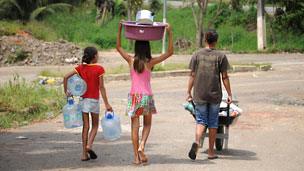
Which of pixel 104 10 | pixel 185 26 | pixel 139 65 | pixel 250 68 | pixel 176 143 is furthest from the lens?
pixel 104 10

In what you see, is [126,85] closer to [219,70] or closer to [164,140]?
[164,140]

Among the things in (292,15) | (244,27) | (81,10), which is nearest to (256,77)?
(292,15)

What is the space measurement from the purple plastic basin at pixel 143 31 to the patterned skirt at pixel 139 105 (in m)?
0.80

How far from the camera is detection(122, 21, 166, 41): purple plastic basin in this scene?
29.8 feet

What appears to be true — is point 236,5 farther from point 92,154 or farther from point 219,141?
point 92,154

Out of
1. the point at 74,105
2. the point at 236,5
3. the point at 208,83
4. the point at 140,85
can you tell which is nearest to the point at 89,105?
the point at 74,105

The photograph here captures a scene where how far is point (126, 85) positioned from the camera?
2166cm

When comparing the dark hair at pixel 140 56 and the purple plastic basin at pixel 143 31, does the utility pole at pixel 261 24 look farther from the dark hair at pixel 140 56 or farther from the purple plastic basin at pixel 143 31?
the purple plastic basin at pixel 143 31

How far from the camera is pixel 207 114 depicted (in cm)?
984

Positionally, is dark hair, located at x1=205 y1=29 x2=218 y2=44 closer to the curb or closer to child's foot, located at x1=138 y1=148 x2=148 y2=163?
child's foot, located at x1=138 y1=148 x2=148 y2=163

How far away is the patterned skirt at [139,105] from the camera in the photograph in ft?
30.6

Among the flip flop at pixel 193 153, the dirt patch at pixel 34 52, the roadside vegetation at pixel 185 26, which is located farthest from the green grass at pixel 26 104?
the roadside vegetation at pixel 185 26

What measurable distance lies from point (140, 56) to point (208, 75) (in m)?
1.06

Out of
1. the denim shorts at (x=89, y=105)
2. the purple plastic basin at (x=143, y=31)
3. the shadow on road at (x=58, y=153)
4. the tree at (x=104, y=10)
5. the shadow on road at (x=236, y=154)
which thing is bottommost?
the shadow on road at (x=236, y=154)
